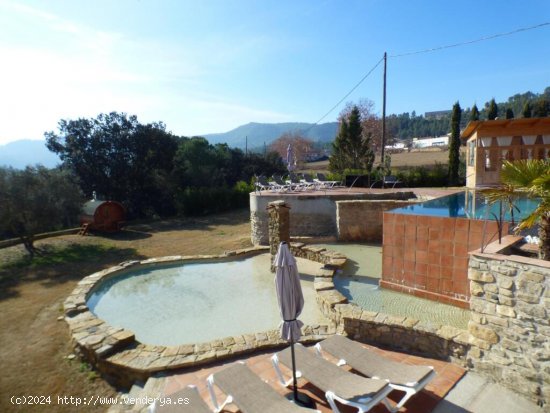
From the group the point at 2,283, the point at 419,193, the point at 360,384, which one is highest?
the point at 419,193

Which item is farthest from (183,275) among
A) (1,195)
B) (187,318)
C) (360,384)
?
(1,195)

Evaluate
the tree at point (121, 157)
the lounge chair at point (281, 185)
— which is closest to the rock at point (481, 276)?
the lounge chair at point (281, 185)

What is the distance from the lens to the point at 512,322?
4.30 metres

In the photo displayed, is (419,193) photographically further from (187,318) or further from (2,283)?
(2,283)

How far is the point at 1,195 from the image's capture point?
14.3 meters

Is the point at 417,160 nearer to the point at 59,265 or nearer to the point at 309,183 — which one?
the point at 309,183

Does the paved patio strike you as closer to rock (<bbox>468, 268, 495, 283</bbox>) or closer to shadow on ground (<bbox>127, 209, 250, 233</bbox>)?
rock (<bbox>468, 268, 495, 283</bbox>)

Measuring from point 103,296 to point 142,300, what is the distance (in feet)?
4.52

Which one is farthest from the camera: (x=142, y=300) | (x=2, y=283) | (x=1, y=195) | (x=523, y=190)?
(x=1, y=195)

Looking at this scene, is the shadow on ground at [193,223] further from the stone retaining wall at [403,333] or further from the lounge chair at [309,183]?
the stone retaining wall at [403,333]

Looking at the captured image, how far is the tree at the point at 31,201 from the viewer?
14.4 meters

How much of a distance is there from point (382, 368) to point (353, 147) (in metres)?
26.9

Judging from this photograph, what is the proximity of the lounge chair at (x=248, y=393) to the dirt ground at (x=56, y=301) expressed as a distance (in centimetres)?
224

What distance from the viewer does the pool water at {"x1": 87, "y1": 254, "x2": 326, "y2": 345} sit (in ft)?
22.8
